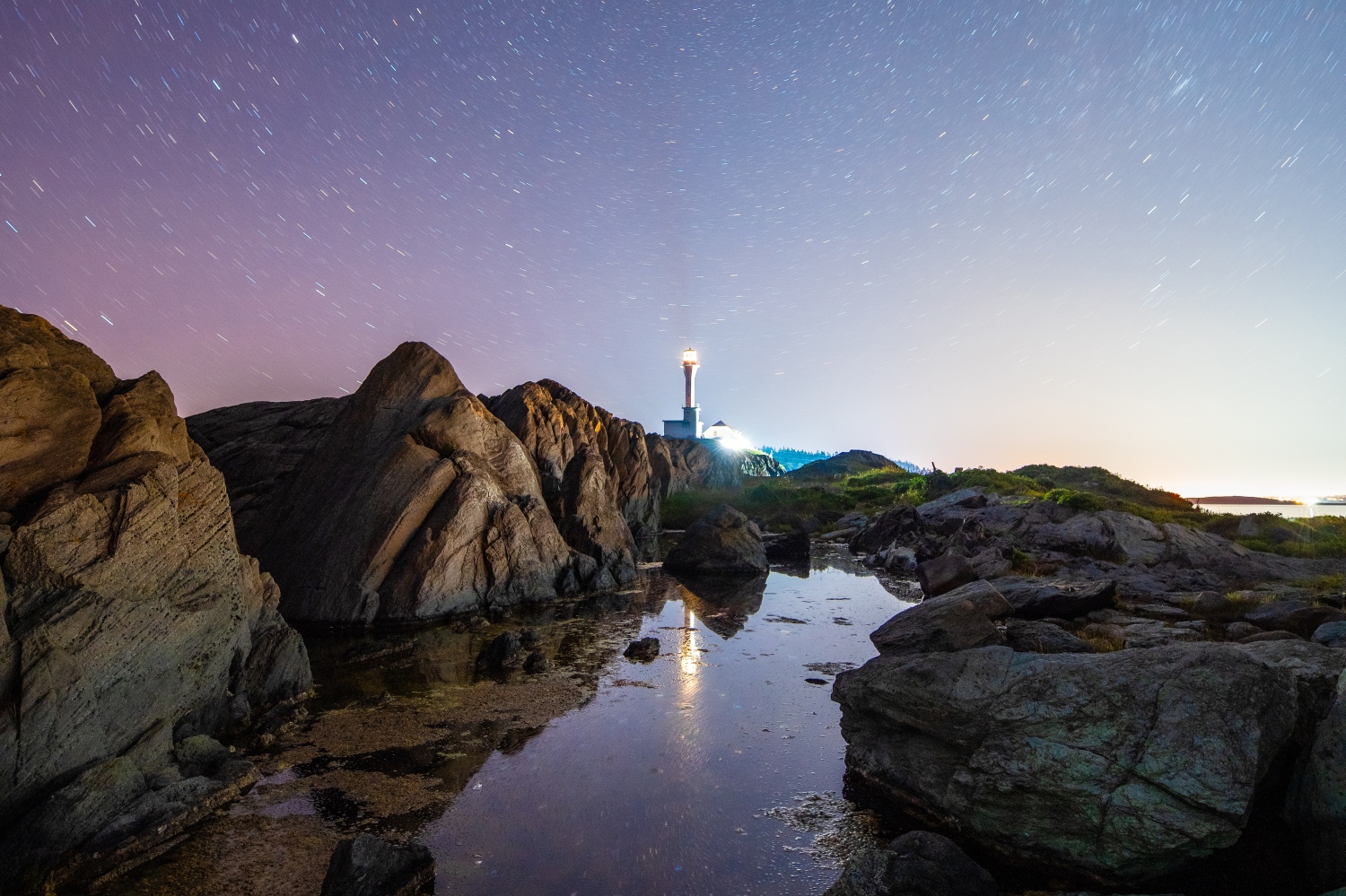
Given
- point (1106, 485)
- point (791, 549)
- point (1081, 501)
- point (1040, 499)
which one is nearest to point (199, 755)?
point (791, 549)

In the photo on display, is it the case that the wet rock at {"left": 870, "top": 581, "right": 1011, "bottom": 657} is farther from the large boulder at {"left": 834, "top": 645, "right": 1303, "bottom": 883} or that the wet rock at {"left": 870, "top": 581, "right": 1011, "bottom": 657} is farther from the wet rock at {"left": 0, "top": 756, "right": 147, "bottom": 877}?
the wet rock at {"left": 0, "top": 756, "right": 147, "bottom": 877}

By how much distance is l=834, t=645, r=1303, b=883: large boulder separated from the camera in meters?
7.20

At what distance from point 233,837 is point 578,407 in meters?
48.9

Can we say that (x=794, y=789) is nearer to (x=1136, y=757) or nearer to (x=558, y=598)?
(x=1136, y=757)

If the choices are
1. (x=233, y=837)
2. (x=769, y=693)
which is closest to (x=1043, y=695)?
(x=769, y=693)

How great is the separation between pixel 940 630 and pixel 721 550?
22262 millimetres

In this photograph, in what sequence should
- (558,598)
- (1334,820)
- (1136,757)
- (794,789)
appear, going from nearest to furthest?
(1334,820) → (1136,757) → (794,789) → (558,598)

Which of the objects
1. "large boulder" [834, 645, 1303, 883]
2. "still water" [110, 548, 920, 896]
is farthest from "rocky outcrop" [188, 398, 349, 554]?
"large boulder" [834, 645, 1303, 883]

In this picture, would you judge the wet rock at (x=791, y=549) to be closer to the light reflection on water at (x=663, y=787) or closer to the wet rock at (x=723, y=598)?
the wet rock at (x=723, y=598)

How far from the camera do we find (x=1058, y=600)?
19.8 m

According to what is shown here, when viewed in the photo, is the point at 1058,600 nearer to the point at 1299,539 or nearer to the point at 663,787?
the point at 663,787

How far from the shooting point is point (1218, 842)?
701cm

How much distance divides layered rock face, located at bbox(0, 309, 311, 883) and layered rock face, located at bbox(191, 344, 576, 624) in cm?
755

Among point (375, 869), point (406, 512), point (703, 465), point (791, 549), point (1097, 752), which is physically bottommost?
point (375, 869)
